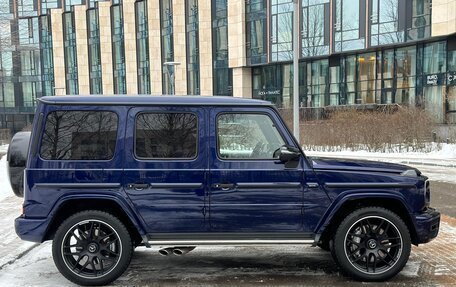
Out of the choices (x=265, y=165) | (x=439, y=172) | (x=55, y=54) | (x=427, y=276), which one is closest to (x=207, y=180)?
(x=265, y=165)

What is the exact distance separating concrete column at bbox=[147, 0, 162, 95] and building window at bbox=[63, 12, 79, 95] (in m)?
15.0

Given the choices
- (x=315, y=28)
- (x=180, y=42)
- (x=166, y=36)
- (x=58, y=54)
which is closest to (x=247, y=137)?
(x=315, y=28)

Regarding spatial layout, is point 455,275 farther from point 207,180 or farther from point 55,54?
point 55,54

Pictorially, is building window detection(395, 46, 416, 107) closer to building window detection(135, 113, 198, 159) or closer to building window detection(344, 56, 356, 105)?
building window detection(344, 56, 356, 105)

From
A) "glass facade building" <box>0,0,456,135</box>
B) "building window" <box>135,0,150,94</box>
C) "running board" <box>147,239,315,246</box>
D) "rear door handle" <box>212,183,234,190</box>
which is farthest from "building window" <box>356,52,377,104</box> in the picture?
"rear door handle" <box>212,183,234,190</box>

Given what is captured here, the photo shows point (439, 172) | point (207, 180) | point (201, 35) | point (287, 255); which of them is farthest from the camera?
point (201, 35)

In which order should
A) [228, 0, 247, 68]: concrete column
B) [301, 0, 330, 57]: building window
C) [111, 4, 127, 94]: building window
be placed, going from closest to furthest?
1. [301, 0, 330, 57]: building window
2. [228, 0, 247, 68]: concrete column
3. [111, 4, 127, 94]: building window

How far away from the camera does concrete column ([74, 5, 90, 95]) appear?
60.6m

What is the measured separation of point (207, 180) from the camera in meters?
4.66

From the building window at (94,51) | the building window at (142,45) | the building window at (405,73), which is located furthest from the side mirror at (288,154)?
the building window at (94,51)

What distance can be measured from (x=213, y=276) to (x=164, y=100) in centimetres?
211

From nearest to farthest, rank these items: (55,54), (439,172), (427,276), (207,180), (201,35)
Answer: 1. (207,180)
2. (427,276)
3. (439,172)
4. (201,35)
5. (55,54)

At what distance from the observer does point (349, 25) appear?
3541 centimetres

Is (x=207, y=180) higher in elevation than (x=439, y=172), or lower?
higher
